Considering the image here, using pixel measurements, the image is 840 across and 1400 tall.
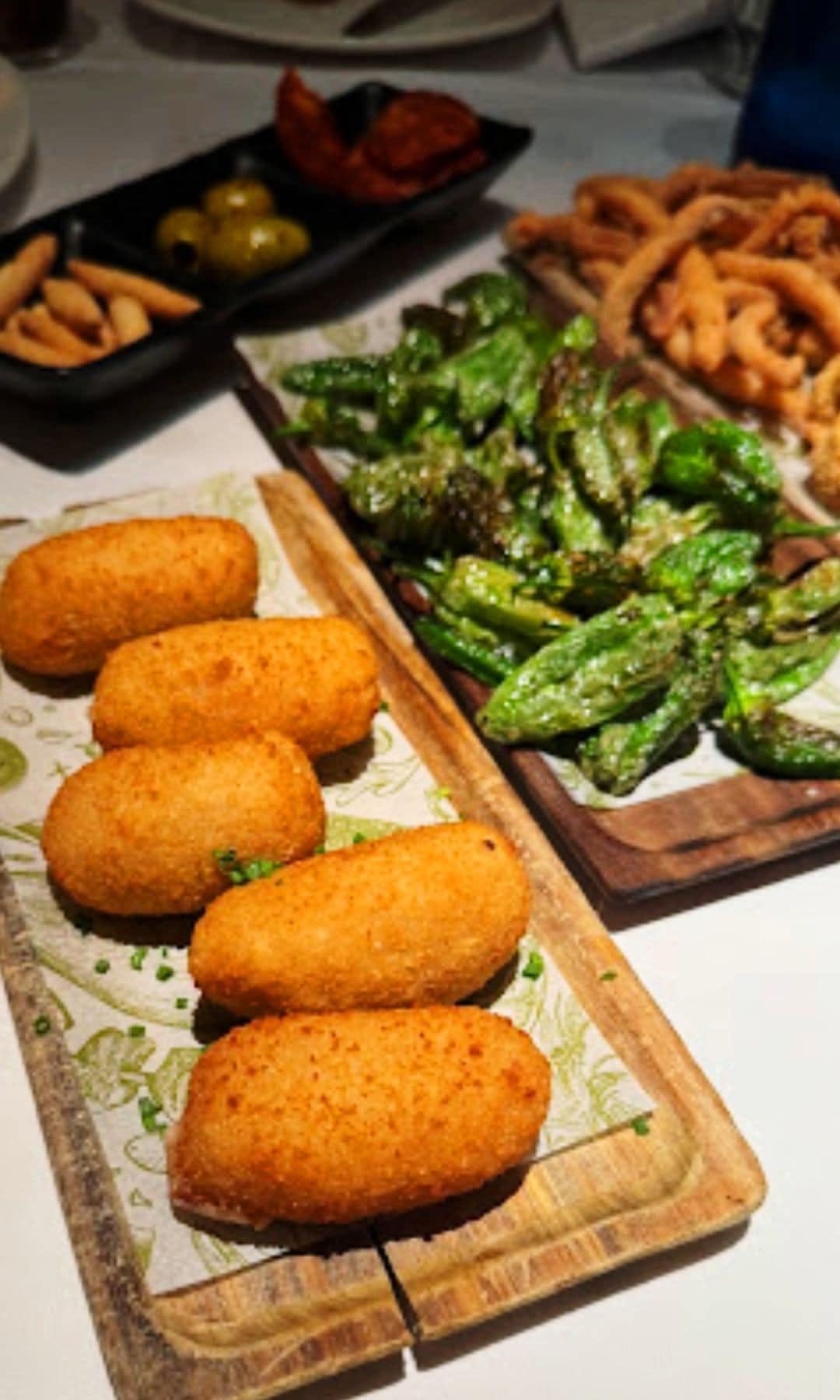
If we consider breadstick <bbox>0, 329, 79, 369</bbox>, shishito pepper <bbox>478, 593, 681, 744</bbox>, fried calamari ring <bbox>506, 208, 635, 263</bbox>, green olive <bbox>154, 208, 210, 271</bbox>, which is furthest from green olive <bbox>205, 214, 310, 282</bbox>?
shishito pepper <bbox>478, 593, 681, 744</bbox>

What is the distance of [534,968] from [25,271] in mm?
1879

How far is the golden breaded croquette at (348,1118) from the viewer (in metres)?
1.52

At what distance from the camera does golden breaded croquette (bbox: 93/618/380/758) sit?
204 centimetres

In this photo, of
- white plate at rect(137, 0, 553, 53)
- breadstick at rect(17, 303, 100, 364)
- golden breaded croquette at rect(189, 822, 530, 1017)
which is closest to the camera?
golden breaded croquette at rect(189, 822, 530, 1017)

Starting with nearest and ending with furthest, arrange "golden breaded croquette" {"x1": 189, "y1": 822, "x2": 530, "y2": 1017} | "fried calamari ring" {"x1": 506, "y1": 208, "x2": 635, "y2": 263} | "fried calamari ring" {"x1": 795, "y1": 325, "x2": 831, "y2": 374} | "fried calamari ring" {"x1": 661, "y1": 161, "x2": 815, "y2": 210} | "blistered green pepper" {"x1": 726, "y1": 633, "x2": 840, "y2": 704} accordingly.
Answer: "golden breaded croquette" {"x1": 189, "y1": 822, "x2": 530, "y2": 1017}
"blistered green pepper" {"x1": 726, "y1": 633, "x2": 840, "y2": 704}
"fried calamari ring" {"x1": 795, "y1": 325, "x2": 831, "y2": 374}
"fried calamari ring" {"x1": 506, "y1": 208, "x2": 635, "y2": 263}
"fried calamari ring" {"x1": 661, "y1": 161, "x2": 815, "y2": 210}

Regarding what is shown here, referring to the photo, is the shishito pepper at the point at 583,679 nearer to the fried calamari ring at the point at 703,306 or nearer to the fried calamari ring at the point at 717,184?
Answer: the fried calamari ring at the point at 703,306

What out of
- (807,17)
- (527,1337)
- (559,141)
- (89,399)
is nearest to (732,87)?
(559,141)

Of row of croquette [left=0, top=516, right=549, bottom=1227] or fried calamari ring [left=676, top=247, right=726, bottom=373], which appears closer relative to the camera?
row of croquette [left=0, top=516, right=549, bottom=1227]

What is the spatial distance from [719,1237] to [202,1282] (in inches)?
22.5

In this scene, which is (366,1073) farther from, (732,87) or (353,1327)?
(732,87)

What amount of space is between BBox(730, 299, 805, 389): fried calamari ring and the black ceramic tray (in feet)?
2.54

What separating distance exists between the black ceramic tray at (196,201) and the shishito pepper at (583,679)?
1.04m

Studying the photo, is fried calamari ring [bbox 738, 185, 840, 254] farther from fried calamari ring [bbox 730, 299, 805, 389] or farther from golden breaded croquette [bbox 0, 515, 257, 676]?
golden breaded croquette [bbox 0, 515, 257, 676]

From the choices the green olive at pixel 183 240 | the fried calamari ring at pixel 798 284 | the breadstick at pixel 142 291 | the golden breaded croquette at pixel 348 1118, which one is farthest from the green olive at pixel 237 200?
the golden breaded croquette at pixel 348 1118
